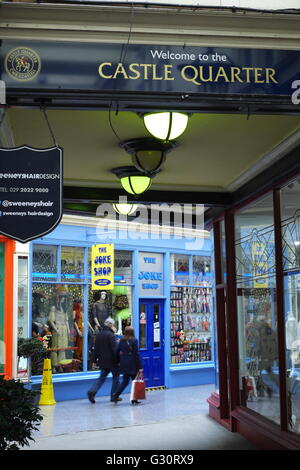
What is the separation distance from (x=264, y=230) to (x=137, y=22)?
4.50 metres

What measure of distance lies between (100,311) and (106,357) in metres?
1.54

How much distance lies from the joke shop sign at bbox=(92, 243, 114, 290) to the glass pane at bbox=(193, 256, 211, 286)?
142 inches

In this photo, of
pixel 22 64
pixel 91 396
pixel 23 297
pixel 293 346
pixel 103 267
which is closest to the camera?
pixel 22 64

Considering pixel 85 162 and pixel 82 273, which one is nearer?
pixel 85 162

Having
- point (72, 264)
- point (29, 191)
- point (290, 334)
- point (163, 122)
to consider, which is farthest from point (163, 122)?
point (72, 264)

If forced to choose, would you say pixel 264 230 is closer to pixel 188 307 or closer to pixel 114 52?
pixel 114 52

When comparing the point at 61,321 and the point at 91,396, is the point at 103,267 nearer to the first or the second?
the point at 61,321

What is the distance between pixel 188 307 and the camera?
17.4 m

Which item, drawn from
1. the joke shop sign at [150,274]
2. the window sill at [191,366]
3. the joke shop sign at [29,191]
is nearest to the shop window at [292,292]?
the joke shop sign at [29,191]

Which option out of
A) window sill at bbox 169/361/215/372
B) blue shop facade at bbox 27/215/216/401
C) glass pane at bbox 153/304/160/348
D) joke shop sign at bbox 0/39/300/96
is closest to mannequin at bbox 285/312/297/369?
joke shop sign at bbox 0/39/300/96

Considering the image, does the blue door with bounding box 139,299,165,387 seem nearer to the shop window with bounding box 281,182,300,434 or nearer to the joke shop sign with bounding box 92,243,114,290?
the joke shop sign with bounding box 92,243,114,290

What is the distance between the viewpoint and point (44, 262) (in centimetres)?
1448
